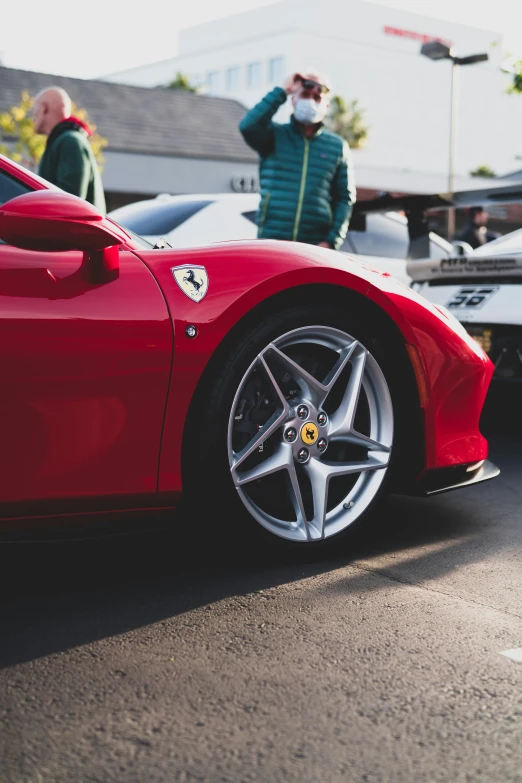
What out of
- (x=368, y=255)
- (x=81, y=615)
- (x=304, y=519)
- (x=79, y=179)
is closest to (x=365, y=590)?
(x=304, y=519)

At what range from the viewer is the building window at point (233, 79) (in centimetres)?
9244

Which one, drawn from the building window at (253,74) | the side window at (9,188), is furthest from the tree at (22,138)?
the building window at (253,74)

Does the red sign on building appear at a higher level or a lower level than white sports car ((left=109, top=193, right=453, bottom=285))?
higher

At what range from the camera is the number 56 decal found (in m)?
5.21

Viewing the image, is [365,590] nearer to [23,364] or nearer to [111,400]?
[111,400]

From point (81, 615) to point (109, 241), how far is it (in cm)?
97

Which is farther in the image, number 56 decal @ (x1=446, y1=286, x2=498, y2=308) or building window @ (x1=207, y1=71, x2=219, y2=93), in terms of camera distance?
building window @ (x1=207, y1=71, x2=219, y2=93)

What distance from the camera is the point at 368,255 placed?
7641 mm

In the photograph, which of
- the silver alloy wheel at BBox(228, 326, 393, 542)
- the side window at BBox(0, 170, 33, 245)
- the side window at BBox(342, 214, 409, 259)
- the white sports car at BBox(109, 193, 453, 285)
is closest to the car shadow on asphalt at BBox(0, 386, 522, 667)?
the silver alloy wheel at BBox(228, 326, 393, 542)

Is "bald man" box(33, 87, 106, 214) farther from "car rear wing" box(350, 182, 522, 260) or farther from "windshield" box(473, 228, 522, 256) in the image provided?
"windshield" box(473, 228, 522, 256)

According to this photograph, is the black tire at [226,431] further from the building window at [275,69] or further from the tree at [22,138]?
the building window at [275,69]

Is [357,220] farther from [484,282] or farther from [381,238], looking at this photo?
[381,238]

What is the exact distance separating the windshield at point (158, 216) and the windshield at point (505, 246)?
7.53 feet

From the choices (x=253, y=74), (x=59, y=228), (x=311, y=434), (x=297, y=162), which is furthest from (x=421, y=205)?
(x=253, y=74)
